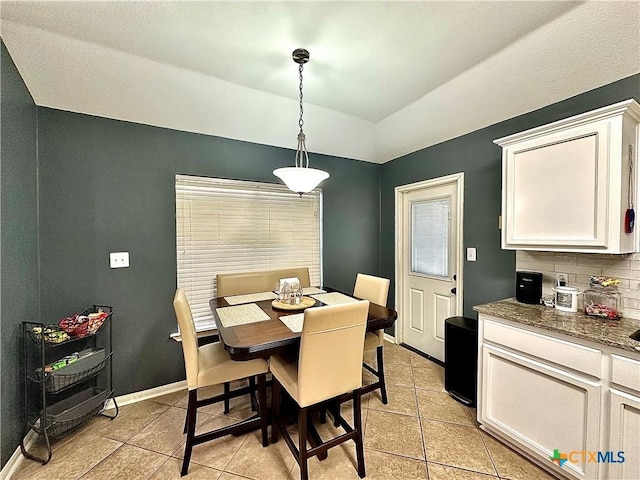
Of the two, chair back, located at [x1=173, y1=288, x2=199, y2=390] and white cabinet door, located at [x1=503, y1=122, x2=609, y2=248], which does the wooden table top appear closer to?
chair back, located at [x1=173, y1=288, x2=199, y2=390]

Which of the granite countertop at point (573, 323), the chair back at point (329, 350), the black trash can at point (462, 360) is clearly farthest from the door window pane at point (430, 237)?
the chair back at point (329, 350)

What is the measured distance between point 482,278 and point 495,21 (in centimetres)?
201

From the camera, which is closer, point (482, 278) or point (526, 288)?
point (526, 288)

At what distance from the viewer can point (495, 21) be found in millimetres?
1624

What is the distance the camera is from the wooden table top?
143 cm

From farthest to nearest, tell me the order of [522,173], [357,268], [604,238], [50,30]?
[357,268] < [522,173] < [50,30] < [604,238]

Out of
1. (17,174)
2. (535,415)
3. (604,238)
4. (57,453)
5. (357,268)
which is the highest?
(17,174)

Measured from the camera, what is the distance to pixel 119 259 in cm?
234

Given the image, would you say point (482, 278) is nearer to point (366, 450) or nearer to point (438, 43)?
point (366, 450)

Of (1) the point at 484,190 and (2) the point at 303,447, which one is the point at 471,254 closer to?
(1) the point at 484,190

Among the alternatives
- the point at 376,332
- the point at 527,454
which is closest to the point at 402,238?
the point at 376,332

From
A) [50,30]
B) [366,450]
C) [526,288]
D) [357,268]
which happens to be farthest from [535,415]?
[50,30]

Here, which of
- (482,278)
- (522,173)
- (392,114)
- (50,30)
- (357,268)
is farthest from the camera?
(357,268)

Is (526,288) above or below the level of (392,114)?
below
